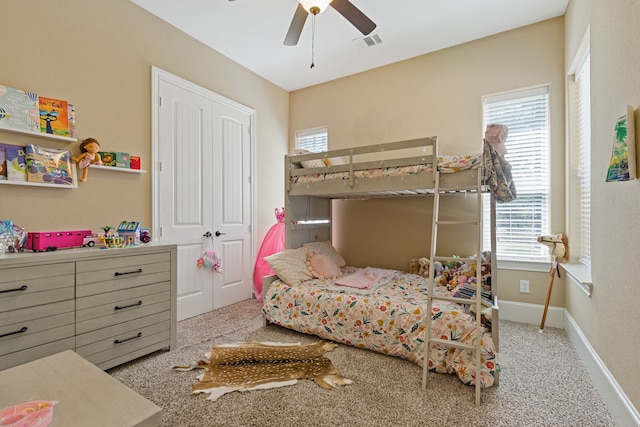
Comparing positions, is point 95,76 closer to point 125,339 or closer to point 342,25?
point 125,339

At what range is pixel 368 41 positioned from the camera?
11.1 feet

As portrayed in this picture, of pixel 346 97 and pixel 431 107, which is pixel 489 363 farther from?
pixel 346 97

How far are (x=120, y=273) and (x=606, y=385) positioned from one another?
3132 mm

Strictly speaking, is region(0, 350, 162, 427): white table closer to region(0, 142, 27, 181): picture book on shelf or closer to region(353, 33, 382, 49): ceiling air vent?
region(0, 142, 27, 181): picture book on shelf

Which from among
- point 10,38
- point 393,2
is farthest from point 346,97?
point 10,38

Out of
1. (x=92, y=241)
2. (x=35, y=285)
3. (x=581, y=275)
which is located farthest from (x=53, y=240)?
(x=581, y=275)

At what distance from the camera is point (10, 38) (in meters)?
2.13

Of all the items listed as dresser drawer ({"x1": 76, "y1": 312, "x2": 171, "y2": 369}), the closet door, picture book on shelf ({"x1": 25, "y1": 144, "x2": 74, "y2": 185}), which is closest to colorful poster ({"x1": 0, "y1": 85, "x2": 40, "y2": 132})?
picture book on shelf ({"x1": 25, "y1": 144, "x2": 74, "y2": 185})

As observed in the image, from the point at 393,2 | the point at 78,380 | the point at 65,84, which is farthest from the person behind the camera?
the point at 393,2

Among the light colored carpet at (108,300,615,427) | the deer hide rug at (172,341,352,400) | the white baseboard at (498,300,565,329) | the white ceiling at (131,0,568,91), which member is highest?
the white ceiling at (131,0,568,91)

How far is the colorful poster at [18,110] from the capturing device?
6.72ft

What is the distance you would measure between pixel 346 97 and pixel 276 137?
1163mm

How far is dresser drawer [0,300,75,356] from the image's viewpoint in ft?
5.50

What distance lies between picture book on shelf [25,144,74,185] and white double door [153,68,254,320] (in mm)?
756
